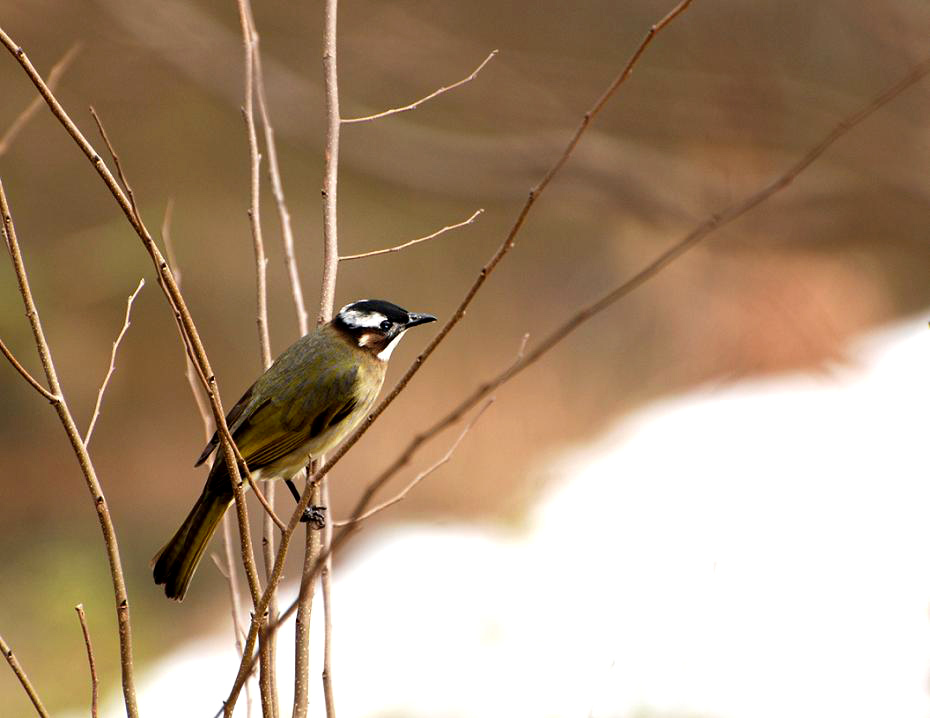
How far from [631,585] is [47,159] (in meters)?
7.09

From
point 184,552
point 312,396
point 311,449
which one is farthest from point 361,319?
point 184,552

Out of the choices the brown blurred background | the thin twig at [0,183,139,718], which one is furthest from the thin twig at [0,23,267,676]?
the brown blurred background

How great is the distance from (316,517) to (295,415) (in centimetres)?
78

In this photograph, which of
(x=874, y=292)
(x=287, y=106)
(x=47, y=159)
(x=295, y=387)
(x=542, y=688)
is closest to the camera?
(x=295, y=387)

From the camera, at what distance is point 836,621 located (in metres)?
4.69

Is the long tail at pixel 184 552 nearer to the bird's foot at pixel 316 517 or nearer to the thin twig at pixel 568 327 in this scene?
the bird's foot at pixel 316 517

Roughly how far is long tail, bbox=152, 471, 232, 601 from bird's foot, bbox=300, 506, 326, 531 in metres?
0.22

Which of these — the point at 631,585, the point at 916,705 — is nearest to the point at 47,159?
the point at 631,585

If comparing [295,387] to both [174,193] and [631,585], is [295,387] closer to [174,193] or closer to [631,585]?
[631,585]

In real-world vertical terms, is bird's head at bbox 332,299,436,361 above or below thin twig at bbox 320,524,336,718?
above

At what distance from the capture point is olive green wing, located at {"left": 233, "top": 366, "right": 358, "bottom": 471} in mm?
3479

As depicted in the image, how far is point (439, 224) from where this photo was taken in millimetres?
10695

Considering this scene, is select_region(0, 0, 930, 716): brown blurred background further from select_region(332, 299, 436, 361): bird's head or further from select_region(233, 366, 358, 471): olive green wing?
select_region(233, 366, 358, 471): olive green wing

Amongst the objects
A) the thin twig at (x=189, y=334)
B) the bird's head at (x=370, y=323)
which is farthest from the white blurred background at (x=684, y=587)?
the thin twig at (x=189, y=334)
